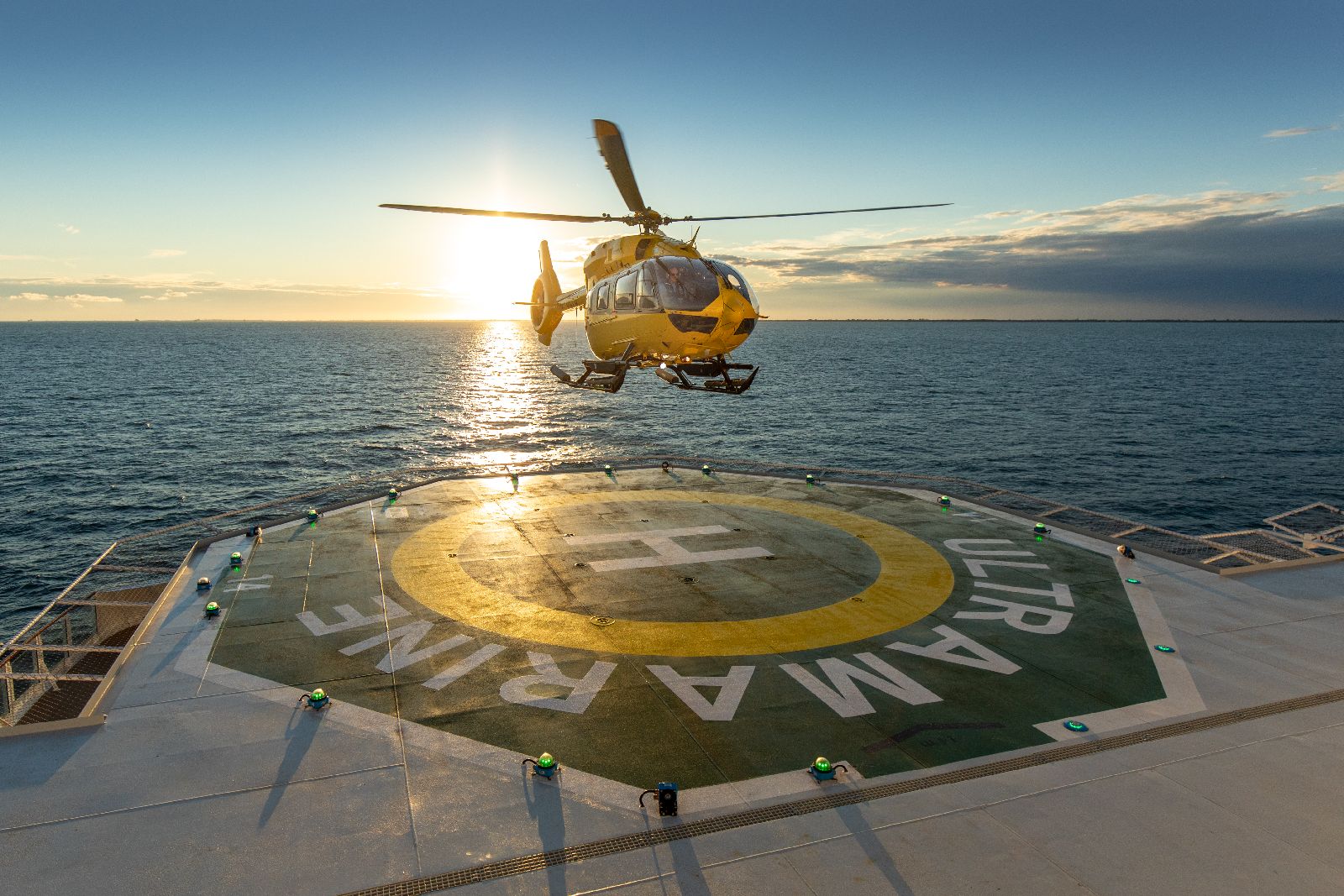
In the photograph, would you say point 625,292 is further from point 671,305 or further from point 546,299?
point 546,299

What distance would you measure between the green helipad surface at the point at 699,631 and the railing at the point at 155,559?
2784 millimetres

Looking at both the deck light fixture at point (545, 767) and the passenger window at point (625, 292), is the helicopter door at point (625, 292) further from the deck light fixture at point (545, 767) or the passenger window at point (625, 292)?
the deck light fixture at point (545, 767)

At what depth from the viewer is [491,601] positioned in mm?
23000

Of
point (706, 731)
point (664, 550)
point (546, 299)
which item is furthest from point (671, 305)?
point (546, 299)

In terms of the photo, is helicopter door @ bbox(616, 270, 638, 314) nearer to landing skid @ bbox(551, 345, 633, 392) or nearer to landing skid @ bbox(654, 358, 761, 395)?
landing skid @ bbox(551, 345, 633, 392)

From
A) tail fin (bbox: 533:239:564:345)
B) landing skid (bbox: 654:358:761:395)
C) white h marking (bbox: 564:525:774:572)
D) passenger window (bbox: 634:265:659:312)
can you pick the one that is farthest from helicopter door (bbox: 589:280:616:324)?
white h marking (bbox: 564:525:774:572)

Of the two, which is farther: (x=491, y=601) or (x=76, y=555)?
(x=76, y=555)

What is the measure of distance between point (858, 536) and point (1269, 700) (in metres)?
14.4

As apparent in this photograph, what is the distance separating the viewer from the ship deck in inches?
472

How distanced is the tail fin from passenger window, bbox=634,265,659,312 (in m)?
11.6

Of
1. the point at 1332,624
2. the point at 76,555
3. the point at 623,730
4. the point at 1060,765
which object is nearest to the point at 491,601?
the point at 623,730

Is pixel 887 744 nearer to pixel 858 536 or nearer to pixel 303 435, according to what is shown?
pixel 858 536

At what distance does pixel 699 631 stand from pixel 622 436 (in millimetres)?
64489

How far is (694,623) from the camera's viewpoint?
21484 mm
